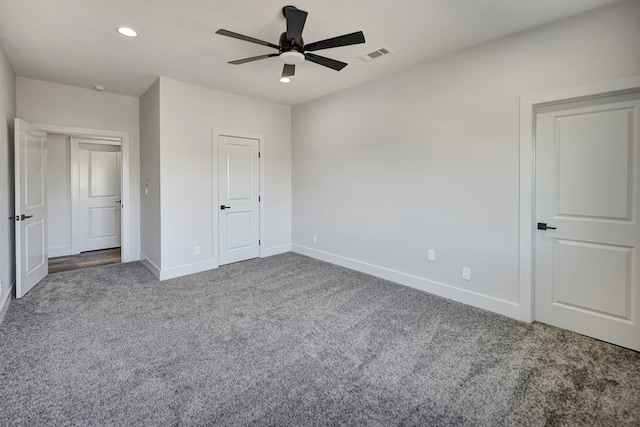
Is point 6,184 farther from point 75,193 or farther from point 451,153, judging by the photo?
point 451,153

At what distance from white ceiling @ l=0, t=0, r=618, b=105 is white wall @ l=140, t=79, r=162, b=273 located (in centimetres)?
52

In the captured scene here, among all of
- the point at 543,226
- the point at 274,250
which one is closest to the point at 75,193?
the point at 274,250

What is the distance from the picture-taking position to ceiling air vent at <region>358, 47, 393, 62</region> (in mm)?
3188

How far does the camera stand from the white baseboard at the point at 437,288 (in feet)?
9.70

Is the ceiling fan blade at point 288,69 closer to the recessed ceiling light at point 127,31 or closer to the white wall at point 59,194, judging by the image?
the recessed ceiling light at point 127,31

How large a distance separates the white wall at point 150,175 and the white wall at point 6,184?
1454 mm

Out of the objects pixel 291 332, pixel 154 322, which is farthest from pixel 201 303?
pixel 291 332

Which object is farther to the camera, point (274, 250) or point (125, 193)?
point (274, 250)

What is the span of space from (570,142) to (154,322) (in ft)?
13.6

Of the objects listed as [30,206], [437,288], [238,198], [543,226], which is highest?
[238,198]

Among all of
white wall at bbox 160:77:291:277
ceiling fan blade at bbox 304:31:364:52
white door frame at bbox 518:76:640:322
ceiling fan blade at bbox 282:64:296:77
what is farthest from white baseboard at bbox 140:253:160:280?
white door frame at bbox 518:76:640:322

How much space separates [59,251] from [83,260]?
2.19ft

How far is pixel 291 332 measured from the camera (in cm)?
265

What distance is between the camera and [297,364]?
2182 millimetres
